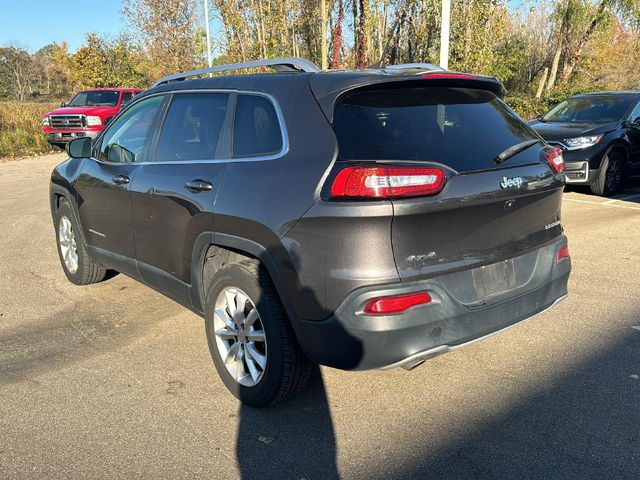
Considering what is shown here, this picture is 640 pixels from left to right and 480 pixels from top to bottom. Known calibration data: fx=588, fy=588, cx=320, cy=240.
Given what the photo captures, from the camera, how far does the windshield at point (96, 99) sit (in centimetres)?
1909

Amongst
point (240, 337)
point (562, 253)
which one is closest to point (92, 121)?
point (240, 337)

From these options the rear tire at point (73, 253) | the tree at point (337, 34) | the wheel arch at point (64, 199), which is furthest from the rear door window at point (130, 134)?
the tree at point (337, 34)

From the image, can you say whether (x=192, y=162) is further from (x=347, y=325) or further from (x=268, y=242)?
(x=347, y=325)

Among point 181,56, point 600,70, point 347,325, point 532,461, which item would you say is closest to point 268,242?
point 347,325

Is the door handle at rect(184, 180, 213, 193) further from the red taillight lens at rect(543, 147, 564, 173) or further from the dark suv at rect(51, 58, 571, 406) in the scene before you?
the red taillight lens at rect(543, 147, 564, 173)

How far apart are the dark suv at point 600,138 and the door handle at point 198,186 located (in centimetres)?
761

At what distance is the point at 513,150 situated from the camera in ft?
10.6

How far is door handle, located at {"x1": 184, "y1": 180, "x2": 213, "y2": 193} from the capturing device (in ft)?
11.2

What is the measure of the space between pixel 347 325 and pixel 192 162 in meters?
1.58

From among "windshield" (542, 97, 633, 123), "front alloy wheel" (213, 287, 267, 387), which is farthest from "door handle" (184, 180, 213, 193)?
"windshield" (542, 97, 633, 123)

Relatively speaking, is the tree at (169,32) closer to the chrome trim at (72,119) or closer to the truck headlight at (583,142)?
the chrome trim at (72,119)

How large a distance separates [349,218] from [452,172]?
58cm

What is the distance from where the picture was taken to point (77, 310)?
192 inches

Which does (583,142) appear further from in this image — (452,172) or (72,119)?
(72,119)
